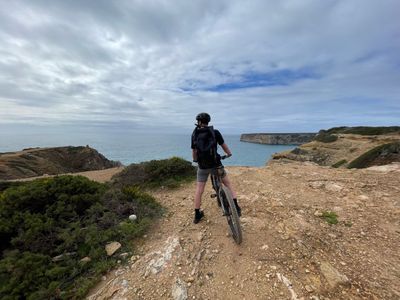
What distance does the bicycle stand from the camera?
3.84m

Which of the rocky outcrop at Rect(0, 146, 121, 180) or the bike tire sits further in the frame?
the rocky outcrop at Rect(0, 146, 121, 180)

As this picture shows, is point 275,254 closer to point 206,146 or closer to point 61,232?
point 206,146

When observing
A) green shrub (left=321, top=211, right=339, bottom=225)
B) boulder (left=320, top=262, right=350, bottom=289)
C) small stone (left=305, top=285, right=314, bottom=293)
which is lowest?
small stone (left=305, top=285, right=314, bottom=293)

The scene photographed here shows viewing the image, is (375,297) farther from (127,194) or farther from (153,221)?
(127,194)

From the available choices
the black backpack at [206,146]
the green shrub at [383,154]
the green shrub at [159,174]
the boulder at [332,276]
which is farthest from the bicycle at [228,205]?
the green shrub at [383,154]

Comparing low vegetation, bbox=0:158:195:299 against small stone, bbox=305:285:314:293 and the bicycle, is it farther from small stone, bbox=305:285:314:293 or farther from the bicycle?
small stone, bbox=305:285:314:293

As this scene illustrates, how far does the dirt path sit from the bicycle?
0.91ft

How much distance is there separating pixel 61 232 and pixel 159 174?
14.6 ft

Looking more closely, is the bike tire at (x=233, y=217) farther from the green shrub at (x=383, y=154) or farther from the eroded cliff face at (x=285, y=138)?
the eroded cliff face at (x=285, y=138)

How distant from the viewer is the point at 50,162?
3231cm

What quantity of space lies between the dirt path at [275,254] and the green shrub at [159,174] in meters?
2.01

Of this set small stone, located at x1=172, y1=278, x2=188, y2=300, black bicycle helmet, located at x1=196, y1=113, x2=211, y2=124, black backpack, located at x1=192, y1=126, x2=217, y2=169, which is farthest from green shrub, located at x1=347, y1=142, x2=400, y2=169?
small stone, located at x1=172, y1=278, x2=188, y2=300

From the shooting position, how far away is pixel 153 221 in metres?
5.05

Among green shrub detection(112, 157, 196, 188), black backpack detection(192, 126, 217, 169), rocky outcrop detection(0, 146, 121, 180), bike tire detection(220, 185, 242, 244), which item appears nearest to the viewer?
bike tire detection(220, 185, 242, 244)
